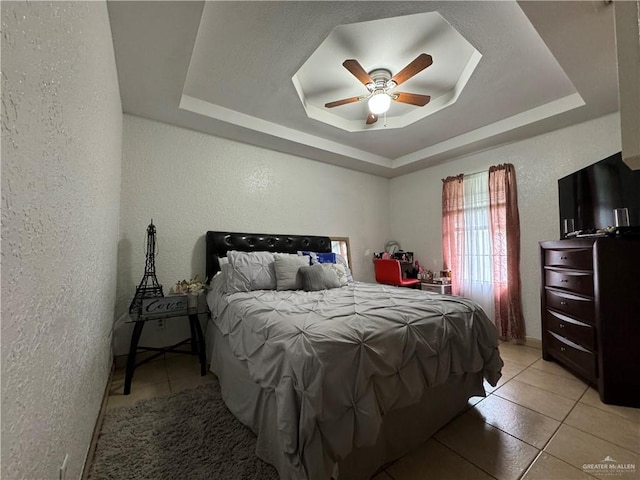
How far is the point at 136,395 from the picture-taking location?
2.00 m

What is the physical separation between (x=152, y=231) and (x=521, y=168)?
14.1ft

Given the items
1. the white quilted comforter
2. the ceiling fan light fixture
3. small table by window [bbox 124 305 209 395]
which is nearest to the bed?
the white quilted comforter

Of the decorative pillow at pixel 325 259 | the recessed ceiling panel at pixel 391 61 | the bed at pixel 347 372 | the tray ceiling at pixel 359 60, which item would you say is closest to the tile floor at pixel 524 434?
the bed at pixel 347 372

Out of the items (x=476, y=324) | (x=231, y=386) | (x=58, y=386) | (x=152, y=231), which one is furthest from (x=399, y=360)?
(x=152, y=231)

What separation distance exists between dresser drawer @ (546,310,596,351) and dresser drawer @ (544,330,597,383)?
0.15ft

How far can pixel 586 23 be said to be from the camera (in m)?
1.61

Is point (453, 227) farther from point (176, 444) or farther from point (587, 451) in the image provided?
point (176, 444)

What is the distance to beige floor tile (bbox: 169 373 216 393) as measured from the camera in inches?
83.3

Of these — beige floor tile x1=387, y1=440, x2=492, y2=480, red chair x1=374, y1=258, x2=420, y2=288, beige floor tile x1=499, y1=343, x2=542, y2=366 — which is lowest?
beige floor tile x1=499, y1=343, x2=542, y2=366

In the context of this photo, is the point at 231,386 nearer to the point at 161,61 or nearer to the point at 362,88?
the point at 161,61

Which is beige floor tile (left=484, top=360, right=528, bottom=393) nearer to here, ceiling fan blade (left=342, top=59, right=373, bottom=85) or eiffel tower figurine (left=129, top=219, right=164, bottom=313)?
ceiling fan blade (left=342, top=59, right=373, bottom=85)

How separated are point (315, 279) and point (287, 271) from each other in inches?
11.5
